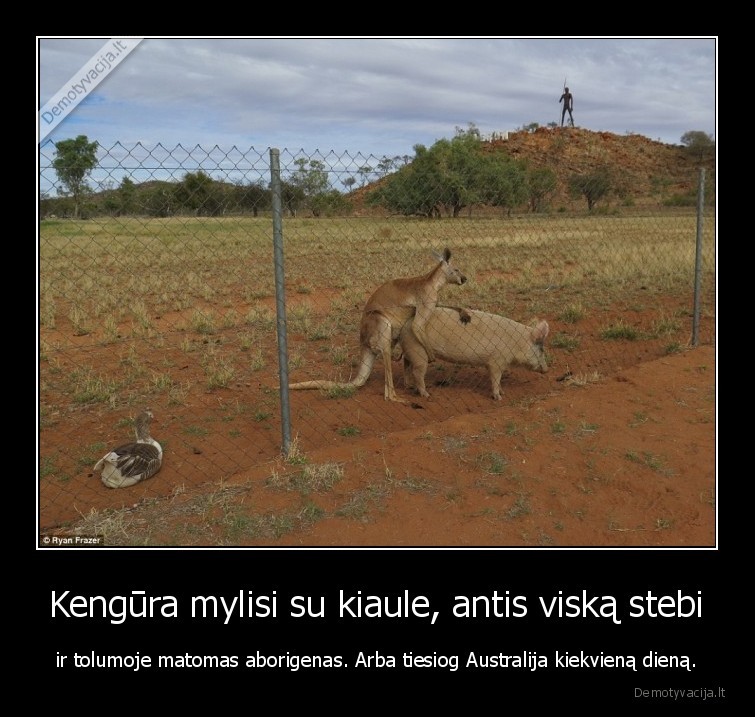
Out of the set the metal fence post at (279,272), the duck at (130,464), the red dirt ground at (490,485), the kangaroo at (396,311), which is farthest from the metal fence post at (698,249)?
the duck at (130,464)

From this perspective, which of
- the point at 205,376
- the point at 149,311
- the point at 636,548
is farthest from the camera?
the point at 149,311

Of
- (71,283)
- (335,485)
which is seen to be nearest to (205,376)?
(335,485)

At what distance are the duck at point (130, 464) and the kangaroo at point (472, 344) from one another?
3.15 meters

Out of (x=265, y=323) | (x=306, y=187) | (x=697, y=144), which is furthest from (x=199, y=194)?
(x=697, y=144)

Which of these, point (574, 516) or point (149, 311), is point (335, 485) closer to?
point (574, 516)

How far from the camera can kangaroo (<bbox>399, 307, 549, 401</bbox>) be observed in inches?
307

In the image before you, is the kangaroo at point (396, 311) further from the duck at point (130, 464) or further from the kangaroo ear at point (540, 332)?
the duck at point (130, 464)

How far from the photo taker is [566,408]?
257 inches

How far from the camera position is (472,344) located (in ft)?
25.6

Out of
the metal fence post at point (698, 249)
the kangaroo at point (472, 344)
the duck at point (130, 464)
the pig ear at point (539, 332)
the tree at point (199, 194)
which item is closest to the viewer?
the tree at point (199, 194)

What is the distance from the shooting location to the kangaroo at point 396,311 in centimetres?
753

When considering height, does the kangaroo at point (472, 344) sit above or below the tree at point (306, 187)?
below

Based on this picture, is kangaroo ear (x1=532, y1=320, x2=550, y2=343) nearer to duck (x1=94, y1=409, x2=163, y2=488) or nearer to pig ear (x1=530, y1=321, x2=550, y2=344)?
pig ear (x1=530, y1=321, x2=550, y2=344)

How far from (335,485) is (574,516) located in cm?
170
